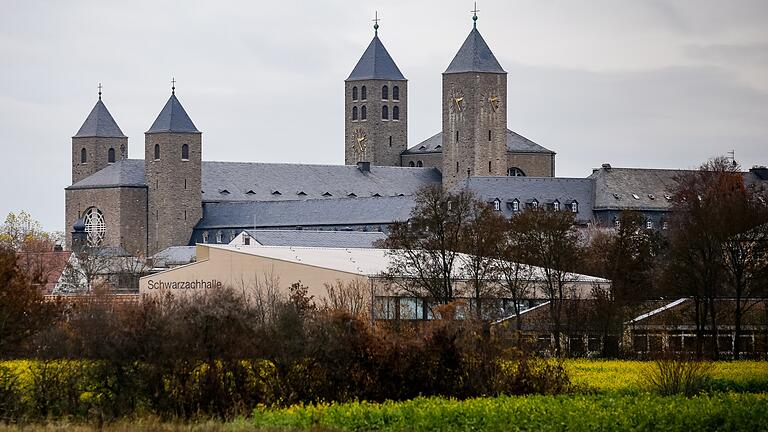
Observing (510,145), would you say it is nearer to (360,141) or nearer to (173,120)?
(360,141)

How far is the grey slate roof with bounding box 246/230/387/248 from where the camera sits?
91.8 m

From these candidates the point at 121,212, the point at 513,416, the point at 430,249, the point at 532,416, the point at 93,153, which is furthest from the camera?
the point at 93,153

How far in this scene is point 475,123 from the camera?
125750 mm

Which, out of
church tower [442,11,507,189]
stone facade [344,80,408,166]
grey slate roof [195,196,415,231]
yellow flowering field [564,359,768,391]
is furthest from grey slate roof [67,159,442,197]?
yellow flowering field [564,359,768,391]

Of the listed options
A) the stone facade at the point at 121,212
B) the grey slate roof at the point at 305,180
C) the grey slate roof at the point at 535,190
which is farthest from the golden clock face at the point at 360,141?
the stone facade at the point at 121,212

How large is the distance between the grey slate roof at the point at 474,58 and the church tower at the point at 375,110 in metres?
19.4

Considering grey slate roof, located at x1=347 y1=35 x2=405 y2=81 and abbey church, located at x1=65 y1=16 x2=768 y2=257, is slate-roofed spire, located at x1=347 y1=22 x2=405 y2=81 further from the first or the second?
abbey church, located at x1=65 y1=16 x2=768 y2=257

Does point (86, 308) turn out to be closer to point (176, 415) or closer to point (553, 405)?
point (176, 415)

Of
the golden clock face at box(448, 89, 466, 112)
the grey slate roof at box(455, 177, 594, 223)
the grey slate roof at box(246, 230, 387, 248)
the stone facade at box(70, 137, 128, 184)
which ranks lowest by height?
the grey slate roof at box(246, 230, 387, 248)

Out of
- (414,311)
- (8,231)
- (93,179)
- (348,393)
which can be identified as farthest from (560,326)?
(8,231)

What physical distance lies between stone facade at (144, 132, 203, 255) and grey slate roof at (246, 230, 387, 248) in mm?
27464

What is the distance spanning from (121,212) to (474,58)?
2614 cm

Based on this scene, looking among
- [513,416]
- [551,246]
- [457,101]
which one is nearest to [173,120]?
[457,101]

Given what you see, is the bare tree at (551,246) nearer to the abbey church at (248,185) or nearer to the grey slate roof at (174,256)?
the grey slate roof at (174,256)
